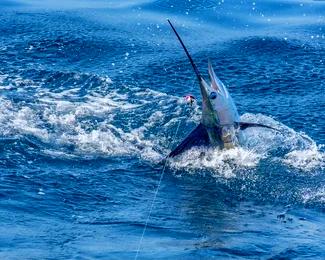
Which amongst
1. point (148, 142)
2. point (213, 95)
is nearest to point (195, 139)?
point (213, 95)

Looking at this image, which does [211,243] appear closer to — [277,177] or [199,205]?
[199,205]

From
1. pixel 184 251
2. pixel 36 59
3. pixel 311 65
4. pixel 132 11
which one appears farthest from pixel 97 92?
pixel 132 11

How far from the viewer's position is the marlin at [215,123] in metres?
12.0

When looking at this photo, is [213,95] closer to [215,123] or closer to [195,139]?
[215,123]

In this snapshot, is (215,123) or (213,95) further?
(215,123)

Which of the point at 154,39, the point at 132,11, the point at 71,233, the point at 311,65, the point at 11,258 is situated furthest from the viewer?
the point at 132,11

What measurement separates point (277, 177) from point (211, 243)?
3.66 meters

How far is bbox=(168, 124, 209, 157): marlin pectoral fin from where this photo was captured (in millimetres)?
12180

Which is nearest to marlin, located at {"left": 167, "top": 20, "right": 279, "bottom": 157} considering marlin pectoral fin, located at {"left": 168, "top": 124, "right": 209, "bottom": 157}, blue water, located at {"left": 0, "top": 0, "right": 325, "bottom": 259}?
marlin pectoral fin, located at {"left": 168, "top": 124, "right": 209, "bottom": 157}

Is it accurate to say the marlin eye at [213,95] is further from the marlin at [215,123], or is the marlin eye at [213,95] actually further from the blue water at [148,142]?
the blue water at [148,142]

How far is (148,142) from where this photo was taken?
13633 millimetres

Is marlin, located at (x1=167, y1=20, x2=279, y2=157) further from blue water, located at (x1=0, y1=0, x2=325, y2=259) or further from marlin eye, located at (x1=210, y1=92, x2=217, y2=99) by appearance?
blue water, located at (x1=0, y1=0, x2=325, y2=259)

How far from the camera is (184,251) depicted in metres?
8.19

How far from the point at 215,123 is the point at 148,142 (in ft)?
6.10
